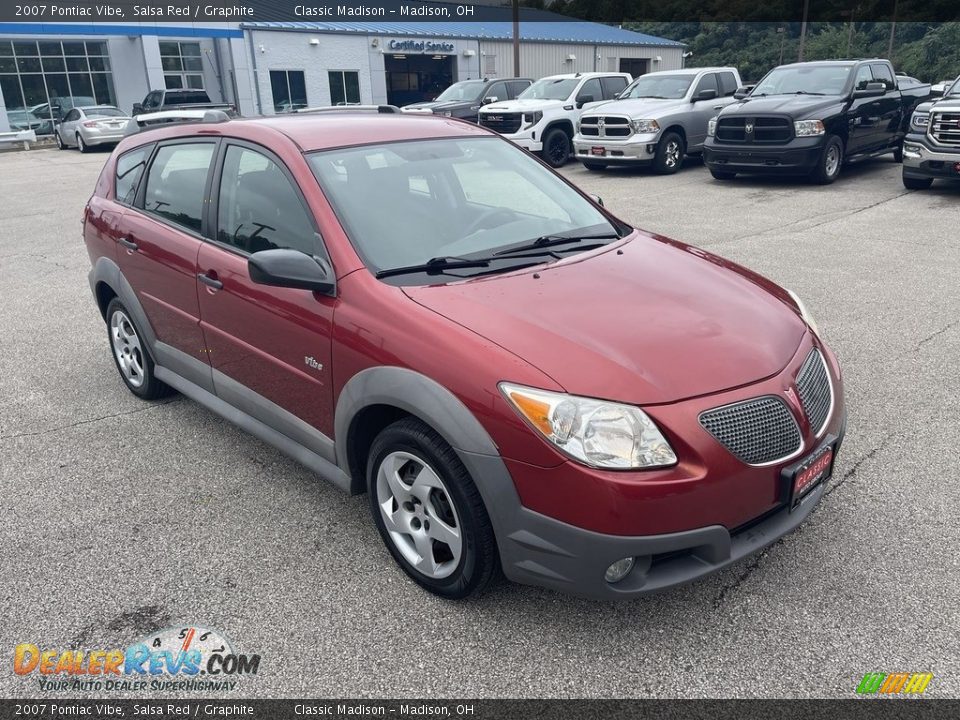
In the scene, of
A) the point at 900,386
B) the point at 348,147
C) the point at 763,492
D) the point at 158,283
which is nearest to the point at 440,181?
the point at 348,147

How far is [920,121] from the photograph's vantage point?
36.7 feet

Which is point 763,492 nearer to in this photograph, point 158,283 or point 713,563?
point 713,563

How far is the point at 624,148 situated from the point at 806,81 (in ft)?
10.7

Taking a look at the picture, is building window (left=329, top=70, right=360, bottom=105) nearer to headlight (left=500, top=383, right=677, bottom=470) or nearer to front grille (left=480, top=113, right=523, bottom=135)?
front grille (left=480, top=113, right=523, bottom=135)

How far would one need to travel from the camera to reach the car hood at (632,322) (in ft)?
8.37

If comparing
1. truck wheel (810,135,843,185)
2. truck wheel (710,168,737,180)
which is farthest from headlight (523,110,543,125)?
truck wheel (810,135,843,185)

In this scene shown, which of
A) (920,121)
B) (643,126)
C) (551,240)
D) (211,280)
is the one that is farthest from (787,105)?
(211,280)

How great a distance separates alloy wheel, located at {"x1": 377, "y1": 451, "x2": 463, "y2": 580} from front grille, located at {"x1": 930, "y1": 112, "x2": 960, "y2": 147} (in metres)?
10.9

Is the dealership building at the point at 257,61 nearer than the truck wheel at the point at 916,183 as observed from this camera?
No

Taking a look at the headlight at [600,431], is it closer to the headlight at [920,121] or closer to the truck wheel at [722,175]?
the headlight at [920,121]

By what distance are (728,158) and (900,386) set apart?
29.4ft

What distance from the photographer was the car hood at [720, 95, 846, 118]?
474 inches

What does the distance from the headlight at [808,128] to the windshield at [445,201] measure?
9.45 meters

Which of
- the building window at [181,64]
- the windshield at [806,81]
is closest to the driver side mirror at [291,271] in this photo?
the windshield at [806,81]
